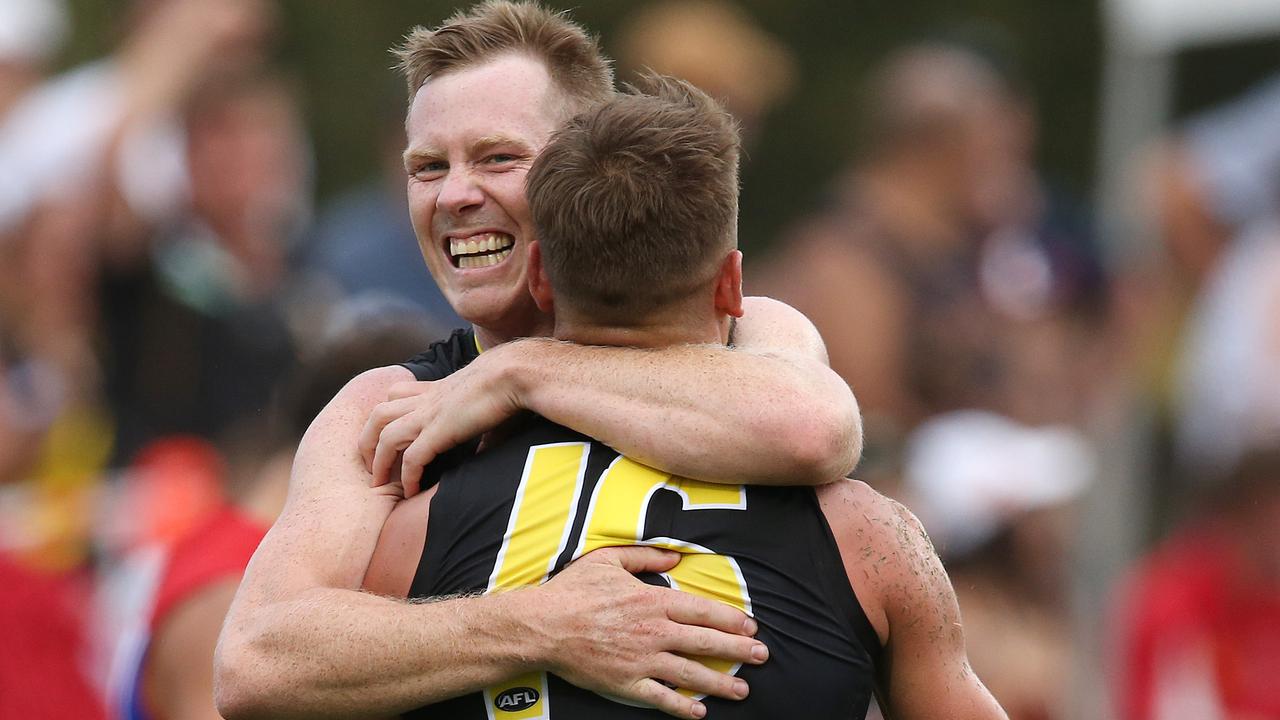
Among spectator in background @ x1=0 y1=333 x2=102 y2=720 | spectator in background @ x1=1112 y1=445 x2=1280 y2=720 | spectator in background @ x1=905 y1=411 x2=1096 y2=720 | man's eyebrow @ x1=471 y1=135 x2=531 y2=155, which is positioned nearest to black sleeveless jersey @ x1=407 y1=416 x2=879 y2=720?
man's eyebrow @ x1=471 y1=135 x2=531 y2=155

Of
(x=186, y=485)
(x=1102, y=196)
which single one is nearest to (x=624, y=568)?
(x=186, y=485)

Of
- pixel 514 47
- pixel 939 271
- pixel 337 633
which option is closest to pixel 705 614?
pixel 337 633

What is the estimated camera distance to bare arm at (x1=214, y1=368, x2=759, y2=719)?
9.59 ft

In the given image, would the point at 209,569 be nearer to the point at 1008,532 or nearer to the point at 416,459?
the point at 416,459

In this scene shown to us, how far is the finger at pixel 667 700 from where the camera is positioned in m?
2.89

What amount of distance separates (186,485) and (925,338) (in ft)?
12.1

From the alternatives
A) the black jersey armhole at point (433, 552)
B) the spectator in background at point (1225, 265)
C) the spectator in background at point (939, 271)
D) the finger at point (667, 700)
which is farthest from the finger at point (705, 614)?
the spectator in background at point (1225, 265)

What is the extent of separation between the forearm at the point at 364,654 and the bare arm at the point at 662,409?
0.27 metres

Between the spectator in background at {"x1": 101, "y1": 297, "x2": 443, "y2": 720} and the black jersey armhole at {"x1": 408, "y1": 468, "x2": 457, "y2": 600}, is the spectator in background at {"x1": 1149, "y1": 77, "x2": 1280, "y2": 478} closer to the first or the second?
the spectator in background at {"x1": 101, "y1": 297, "x2": 443, "y2": 720}

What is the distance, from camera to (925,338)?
29.7 feet

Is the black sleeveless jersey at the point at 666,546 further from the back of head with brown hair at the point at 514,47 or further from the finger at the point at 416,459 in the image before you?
the back of head with brown hair at the point at 514,47

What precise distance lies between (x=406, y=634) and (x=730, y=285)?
2.66ft

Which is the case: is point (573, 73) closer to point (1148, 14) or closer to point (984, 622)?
point (984, 622)

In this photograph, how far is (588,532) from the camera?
118 inches
